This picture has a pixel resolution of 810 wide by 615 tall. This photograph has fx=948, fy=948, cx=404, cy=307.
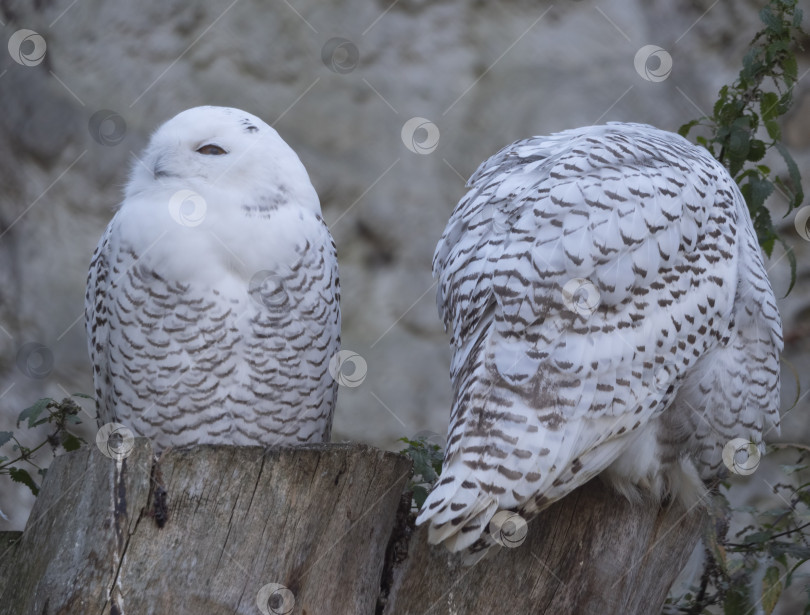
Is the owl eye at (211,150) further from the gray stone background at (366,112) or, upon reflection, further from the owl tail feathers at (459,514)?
the gray stone background at (366,112)

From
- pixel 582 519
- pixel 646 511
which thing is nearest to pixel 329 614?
pixel 582 519

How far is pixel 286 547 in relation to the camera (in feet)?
7.29

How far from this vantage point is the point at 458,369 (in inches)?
95.3

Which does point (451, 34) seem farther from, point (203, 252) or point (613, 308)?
point (613, 308)

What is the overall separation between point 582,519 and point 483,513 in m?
0.40
